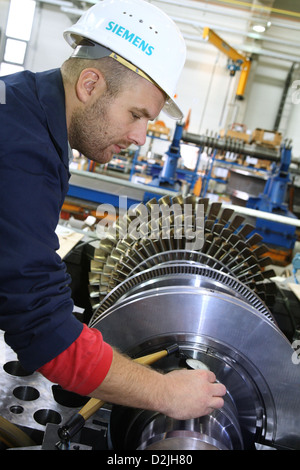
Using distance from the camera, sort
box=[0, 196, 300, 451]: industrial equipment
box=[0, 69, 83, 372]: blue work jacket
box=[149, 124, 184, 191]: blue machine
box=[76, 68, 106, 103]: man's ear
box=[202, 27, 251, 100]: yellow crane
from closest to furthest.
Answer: box=[0, 69, 83, 372]: blue work jacket, box=[0, 196, 300, 451]: industrial equipment, box=[76, 68, 106, 103]: man's ear, box=[149, 124, 184, 191]: blue machine, box=[202, 27, 251, 100]: yellow crane

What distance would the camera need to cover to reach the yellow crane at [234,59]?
356 inches

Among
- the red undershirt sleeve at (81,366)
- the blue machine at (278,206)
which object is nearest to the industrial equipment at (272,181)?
the blue machine at (278,206)

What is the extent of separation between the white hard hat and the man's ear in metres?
0.07

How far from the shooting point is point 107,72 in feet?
3.25

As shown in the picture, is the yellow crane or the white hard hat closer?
the white hard hat

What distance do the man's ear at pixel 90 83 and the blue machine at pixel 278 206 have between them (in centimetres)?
472

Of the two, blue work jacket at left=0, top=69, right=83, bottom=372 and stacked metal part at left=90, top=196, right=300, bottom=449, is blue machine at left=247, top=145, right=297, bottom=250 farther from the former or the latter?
blue work jacket at left=0, top=69, right=83, bottom=372

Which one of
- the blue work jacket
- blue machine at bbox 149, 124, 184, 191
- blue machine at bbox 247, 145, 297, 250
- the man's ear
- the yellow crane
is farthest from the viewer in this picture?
the yellow crane

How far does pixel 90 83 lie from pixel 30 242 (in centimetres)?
44

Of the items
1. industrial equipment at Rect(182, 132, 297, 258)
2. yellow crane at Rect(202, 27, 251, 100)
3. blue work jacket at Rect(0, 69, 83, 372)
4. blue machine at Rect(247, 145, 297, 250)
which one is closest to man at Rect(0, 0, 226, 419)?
blue work jacket at Rect(0, 69, 83, 372)

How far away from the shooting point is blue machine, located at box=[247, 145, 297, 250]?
5523 mm

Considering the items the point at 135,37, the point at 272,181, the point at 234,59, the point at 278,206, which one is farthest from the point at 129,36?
the point at 234,59

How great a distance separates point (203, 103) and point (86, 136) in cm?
1097

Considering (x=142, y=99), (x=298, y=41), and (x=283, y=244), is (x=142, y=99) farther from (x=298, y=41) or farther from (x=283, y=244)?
(x=298, y=41)
